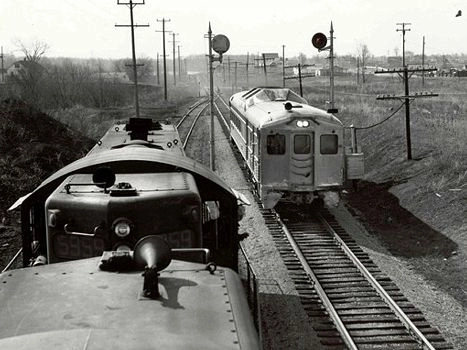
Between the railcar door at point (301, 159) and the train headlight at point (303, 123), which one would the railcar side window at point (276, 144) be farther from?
the train headlight at point (303, 123)

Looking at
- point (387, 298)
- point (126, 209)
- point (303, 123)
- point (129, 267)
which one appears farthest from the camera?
point (303, 123)

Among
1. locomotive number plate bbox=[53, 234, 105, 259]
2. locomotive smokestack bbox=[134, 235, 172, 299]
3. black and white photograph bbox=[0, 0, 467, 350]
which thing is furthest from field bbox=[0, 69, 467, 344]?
locomotive smokestack bbox=[134, 235, 172, 299]

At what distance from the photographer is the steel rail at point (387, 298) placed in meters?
9.95

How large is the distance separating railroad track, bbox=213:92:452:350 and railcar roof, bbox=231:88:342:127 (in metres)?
3.02

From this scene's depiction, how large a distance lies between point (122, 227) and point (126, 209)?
0.73 ft

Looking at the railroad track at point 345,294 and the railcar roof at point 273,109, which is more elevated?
the railcar roof at point 273,109

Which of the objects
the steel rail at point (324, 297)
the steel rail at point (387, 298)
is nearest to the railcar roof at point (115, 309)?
the steel rail at point (324, 297)

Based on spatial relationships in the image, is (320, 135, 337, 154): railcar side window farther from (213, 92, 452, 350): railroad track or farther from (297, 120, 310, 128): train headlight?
(213, 92, 452, 350): railroad track

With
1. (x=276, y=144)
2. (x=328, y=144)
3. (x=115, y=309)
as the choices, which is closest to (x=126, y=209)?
(x=115, y=309)

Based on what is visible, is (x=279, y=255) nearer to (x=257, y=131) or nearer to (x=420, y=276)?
(x=420, y=276)

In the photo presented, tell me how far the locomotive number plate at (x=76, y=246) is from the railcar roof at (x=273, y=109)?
11.4m

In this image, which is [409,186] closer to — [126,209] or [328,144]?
[328,144]

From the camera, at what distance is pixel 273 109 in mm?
19734

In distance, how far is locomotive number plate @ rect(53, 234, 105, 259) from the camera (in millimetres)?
7133
